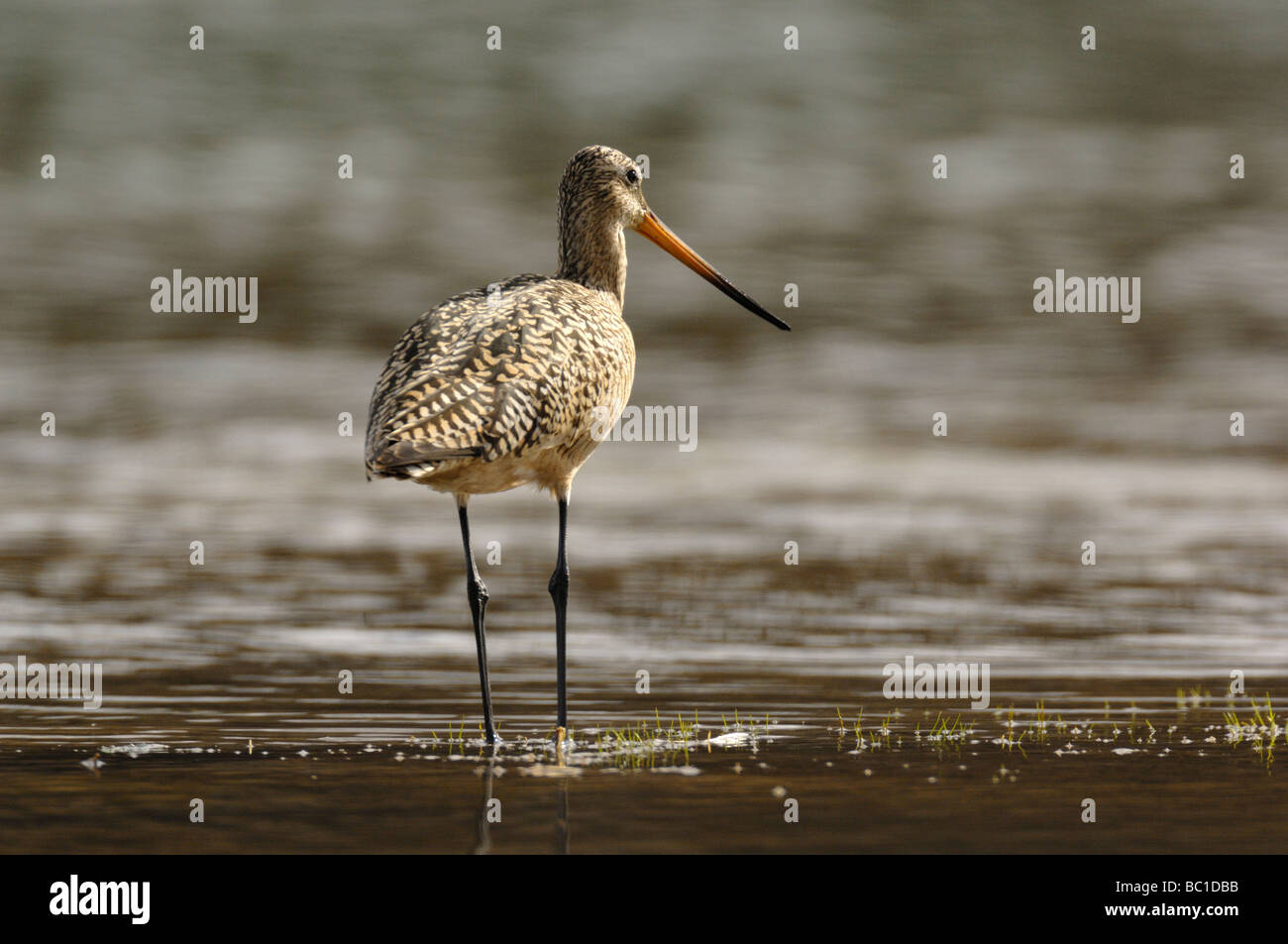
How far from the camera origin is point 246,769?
5.65 meters

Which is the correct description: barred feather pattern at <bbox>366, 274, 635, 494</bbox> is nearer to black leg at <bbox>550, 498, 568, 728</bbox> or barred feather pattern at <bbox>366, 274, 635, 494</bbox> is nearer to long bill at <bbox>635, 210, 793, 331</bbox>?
black leg at <bbox>550, 498, 568, 728</bbox>

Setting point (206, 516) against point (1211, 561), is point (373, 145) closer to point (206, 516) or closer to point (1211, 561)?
point (206, 516)

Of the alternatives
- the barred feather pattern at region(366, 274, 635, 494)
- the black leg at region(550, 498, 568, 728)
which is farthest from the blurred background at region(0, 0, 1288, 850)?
the barred feather pattern at region(366, 274, 635, 494)

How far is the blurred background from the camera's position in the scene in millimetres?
8586

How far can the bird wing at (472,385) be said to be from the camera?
5.80 meters

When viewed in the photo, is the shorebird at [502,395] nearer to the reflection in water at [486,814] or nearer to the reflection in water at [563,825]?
the reflection in water at [486,814]

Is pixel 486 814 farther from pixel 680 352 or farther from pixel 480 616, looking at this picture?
pixel 680 352

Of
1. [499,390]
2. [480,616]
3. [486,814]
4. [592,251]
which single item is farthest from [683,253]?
[486,814]

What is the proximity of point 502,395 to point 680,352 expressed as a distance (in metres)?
13.0

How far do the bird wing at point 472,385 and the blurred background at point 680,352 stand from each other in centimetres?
123

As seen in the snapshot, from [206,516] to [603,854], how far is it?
8648mm

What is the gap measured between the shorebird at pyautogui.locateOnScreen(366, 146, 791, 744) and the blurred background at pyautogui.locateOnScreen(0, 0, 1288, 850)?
38.0 inches

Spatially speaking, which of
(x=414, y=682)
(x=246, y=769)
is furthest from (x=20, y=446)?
(x=246, y=769)

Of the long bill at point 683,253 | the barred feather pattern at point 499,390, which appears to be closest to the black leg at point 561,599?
the barred feather pattern at point 499,390
